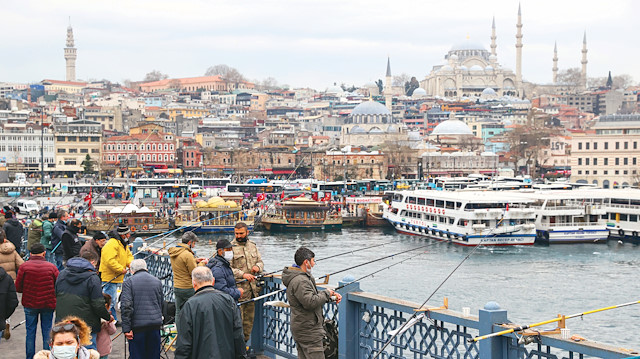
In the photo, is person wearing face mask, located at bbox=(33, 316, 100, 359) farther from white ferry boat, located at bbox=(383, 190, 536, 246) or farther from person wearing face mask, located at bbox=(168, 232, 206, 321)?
white ferry boat, located at bbox=(383, 190, 536, 246)

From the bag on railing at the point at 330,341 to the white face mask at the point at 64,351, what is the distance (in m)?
1.51

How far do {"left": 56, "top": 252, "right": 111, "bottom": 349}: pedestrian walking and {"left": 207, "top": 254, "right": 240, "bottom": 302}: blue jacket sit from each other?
600mm

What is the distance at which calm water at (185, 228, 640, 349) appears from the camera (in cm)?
1437

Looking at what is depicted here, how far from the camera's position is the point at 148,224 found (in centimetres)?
2845

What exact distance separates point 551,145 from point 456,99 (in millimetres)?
33566

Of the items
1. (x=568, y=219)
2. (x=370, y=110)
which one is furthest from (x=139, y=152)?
(x=568, y=219)

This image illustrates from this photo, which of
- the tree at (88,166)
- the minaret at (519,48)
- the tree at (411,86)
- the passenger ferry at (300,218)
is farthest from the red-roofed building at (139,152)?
the tree at (411,86)

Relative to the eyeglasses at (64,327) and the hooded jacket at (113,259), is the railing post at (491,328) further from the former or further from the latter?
the hooded jacket at (113,259)

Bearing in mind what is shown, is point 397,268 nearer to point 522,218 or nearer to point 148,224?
point 522,218

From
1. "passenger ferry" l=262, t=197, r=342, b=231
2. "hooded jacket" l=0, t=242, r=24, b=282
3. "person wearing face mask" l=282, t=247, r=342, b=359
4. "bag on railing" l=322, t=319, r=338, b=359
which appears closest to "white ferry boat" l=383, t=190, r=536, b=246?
"passenger ferry" l=262, t=197, r=342, b=231

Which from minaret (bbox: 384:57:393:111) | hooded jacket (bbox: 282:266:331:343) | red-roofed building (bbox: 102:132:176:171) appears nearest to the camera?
hooded jacket (bbox: 282:266:331:343)

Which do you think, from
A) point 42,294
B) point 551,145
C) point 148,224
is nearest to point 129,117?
point 551,145

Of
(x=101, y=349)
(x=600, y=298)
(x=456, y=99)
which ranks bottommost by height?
(x=600, y=298)

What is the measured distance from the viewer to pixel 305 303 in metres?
3.97
